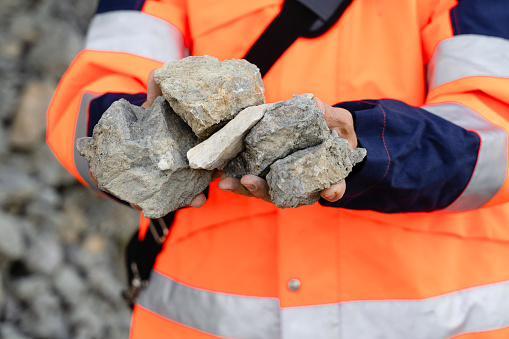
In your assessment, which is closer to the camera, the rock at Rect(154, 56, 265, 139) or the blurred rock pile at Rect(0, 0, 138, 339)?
the rock at Rect(154, 56, 265, 139)

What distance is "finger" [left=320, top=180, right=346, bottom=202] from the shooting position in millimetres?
1059

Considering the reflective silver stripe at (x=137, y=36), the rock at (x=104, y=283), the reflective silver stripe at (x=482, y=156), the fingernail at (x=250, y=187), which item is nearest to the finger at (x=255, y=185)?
the fingernail at (x=250, y=187)

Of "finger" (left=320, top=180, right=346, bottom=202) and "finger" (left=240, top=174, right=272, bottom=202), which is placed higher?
"finger" (left=320, top=180, right=346, bottom=202)

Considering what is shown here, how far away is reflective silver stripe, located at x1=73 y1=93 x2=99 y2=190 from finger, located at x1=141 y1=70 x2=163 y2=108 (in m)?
0.24

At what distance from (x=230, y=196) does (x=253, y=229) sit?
13 cm

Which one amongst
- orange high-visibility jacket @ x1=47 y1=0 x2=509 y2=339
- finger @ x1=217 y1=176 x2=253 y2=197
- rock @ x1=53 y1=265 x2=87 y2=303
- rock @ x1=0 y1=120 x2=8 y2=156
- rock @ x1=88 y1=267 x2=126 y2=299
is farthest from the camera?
rock @ x1=88 y1=267 x2=126 y2=299

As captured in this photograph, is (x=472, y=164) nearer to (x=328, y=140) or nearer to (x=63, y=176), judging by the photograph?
(x=328, y=140)

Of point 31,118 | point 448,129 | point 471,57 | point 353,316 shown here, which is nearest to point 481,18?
point 471,57

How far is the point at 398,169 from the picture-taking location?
1.13 m

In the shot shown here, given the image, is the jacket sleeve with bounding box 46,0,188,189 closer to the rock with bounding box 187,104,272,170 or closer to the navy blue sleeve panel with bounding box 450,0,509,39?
the rock with bounding box 187,104,272,170

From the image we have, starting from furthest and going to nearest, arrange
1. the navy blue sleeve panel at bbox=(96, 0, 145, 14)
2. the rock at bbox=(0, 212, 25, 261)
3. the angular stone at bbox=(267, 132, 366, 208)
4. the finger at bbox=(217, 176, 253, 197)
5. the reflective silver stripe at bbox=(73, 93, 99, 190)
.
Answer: the rock at bbox=(0, 212, 25, 261)
the navy blue sleeve panel at bbox=(96, 0, 145, 14)
the reflective silver stripe at bbox=(73, 93, 99, 190)
the finger at bbox=(217, 176, 253, 197)
the angular stone at bbox=(267, 132, 366, 208)

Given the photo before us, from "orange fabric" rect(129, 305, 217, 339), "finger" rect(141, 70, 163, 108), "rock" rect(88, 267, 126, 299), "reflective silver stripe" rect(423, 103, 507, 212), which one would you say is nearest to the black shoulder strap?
"finger" rect(141, 70, 163, 108)

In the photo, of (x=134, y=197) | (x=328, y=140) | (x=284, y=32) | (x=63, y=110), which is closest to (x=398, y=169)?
(x=328, y=140)

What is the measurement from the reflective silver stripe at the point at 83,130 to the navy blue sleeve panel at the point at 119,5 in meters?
0.38
